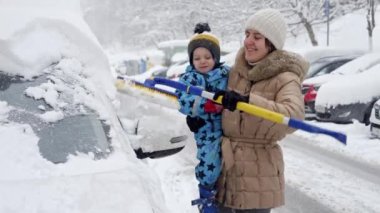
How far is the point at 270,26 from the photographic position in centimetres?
243

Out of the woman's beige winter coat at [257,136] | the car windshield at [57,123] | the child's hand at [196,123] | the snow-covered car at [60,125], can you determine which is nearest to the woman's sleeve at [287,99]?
the woman's beige winter coat at [257,136]

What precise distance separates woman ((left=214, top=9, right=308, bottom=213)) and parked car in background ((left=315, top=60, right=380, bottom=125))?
22.9ft

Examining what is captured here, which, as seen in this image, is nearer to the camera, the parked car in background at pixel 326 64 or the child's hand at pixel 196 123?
the child's hand at pixel 196 123

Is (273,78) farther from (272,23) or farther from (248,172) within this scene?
(248,172)

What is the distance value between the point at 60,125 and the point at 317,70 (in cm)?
995

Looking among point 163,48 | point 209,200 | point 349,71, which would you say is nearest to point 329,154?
point 349,71

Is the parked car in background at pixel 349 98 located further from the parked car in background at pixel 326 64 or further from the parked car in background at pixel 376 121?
the parked car in background at pixel 326 64

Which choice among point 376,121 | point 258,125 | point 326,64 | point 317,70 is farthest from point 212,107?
point 326,64

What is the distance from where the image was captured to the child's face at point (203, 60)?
104 inches

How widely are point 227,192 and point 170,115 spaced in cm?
1004

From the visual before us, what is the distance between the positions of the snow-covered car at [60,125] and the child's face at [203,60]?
25.9 inches

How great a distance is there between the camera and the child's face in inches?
104

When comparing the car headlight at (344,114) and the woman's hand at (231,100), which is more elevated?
the woman's hand at (231,100)

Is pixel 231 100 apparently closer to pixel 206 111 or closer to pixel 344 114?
pixel 206 111
